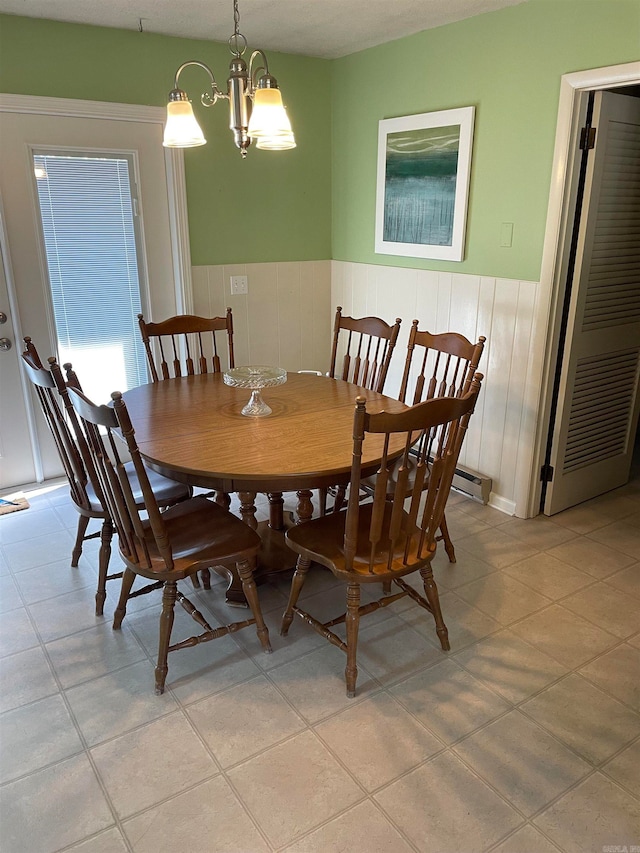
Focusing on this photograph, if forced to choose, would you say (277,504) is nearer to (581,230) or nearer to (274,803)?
(274,803)

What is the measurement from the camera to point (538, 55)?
270 cm

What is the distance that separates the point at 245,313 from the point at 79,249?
40.6 inches

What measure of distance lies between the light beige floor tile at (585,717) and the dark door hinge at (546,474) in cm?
127

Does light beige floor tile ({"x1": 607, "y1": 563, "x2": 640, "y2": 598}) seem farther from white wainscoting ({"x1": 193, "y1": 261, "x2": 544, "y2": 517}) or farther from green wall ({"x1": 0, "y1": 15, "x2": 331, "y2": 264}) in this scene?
green wall ({"x1": 0, "y1": 15, "x2": 331, "y2": 264})

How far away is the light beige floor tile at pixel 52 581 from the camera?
101 inches

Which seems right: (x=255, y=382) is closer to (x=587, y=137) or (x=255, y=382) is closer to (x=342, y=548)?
(x=342, y=548)

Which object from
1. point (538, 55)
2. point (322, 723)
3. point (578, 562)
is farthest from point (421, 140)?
point (322, 723)

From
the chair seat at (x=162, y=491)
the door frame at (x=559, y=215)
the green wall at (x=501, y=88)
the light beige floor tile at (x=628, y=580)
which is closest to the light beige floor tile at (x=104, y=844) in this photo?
the chair seat at (x=162, y=491)

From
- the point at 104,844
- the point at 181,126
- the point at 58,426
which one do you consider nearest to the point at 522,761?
the point at 104,844

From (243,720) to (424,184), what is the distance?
2774mm

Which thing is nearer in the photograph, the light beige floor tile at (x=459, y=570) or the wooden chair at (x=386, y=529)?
the wooden chair at (x=386, y=529)

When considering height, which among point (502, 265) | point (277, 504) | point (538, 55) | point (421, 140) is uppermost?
point (538, 55)

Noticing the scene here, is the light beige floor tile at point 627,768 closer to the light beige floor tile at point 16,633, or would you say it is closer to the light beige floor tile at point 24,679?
the light beige floor tile at point 24,679

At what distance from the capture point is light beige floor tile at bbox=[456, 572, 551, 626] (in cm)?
243
